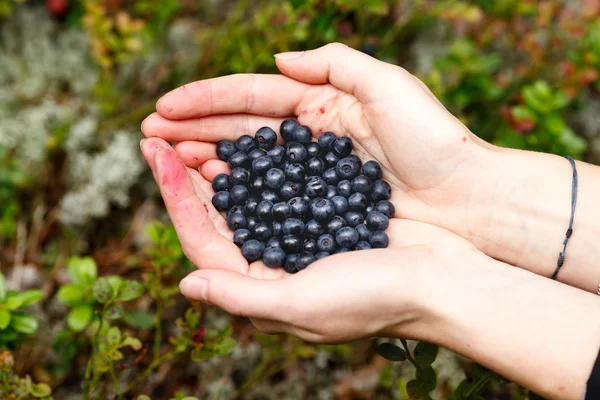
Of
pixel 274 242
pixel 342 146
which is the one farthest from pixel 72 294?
pixel 342 146

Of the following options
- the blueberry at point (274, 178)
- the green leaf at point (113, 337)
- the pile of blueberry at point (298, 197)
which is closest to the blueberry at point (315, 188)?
the pile of blueberry at point (298, 197)

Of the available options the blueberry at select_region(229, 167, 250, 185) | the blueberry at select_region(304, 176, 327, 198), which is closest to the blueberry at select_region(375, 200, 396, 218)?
the blueberry at select_region(304, 176, 327, 198)

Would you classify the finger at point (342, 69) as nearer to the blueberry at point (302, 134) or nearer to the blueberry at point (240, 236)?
the blueberry at point (302, 134)

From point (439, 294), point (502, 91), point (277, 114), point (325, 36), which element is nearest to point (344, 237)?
point (439, 294)

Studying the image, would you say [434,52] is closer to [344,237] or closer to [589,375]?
[344,237]

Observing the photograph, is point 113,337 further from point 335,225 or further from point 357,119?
point 357,119

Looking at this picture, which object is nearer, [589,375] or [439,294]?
[589,375]
